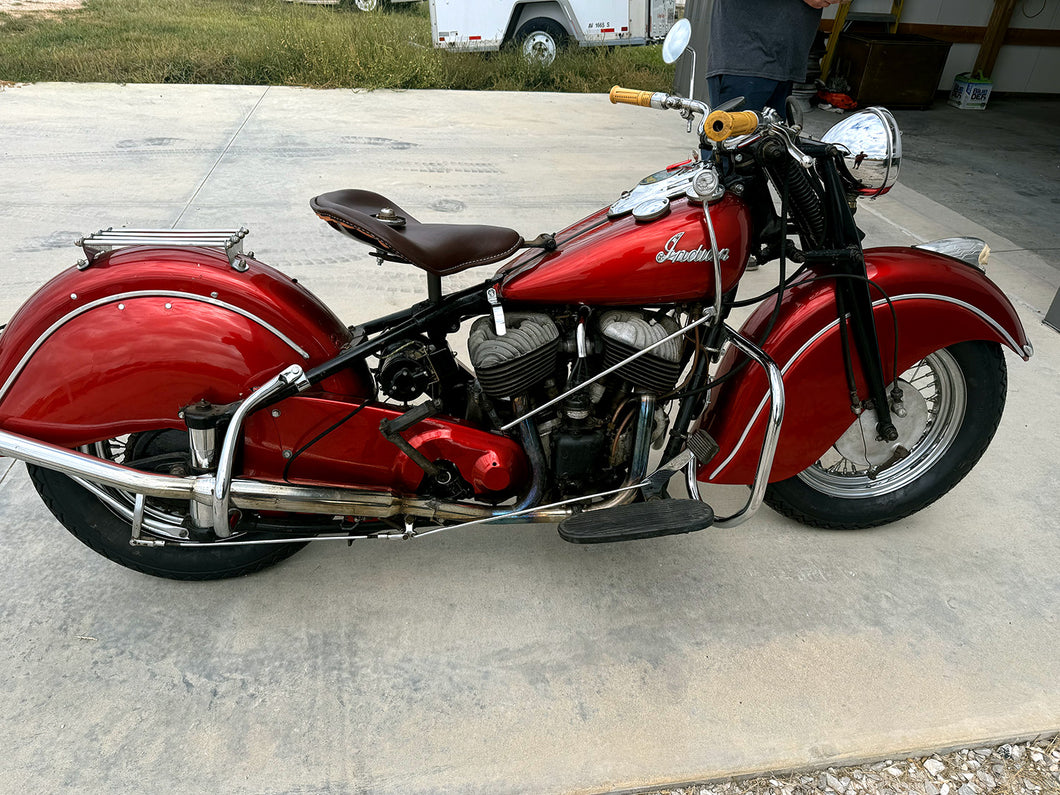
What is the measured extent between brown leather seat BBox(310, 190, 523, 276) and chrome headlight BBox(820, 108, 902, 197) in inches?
33.1

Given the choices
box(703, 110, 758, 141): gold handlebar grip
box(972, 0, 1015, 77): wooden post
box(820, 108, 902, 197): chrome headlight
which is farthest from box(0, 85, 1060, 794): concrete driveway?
box(972, 0, 1015, 77): wooden post

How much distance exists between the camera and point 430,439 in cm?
199

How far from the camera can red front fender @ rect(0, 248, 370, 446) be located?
5.90ft

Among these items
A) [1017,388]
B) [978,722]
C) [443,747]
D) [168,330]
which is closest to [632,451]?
[443,747]

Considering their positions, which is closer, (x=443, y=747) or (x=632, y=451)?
(x=443, y=747)

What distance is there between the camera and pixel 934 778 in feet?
5.81

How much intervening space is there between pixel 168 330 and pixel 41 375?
1.05 ft

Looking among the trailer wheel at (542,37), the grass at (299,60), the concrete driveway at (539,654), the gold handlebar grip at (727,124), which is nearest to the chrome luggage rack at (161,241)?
the concrete driveway at (539,654)

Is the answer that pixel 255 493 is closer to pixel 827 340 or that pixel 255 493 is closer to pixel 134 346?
pixel 134 346

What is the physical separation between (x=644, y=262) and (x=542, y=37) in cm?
859

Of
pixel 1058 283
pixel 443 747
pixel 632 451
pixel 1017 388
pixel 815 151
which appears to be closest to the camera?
pixel 443 747

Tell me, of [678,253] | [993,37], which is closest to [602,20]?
[993,37]

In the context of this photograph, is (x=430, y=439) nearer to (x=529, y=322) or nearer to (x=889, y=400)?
(x=529, y=322)

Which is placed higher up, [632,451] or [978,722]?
[632,451]
